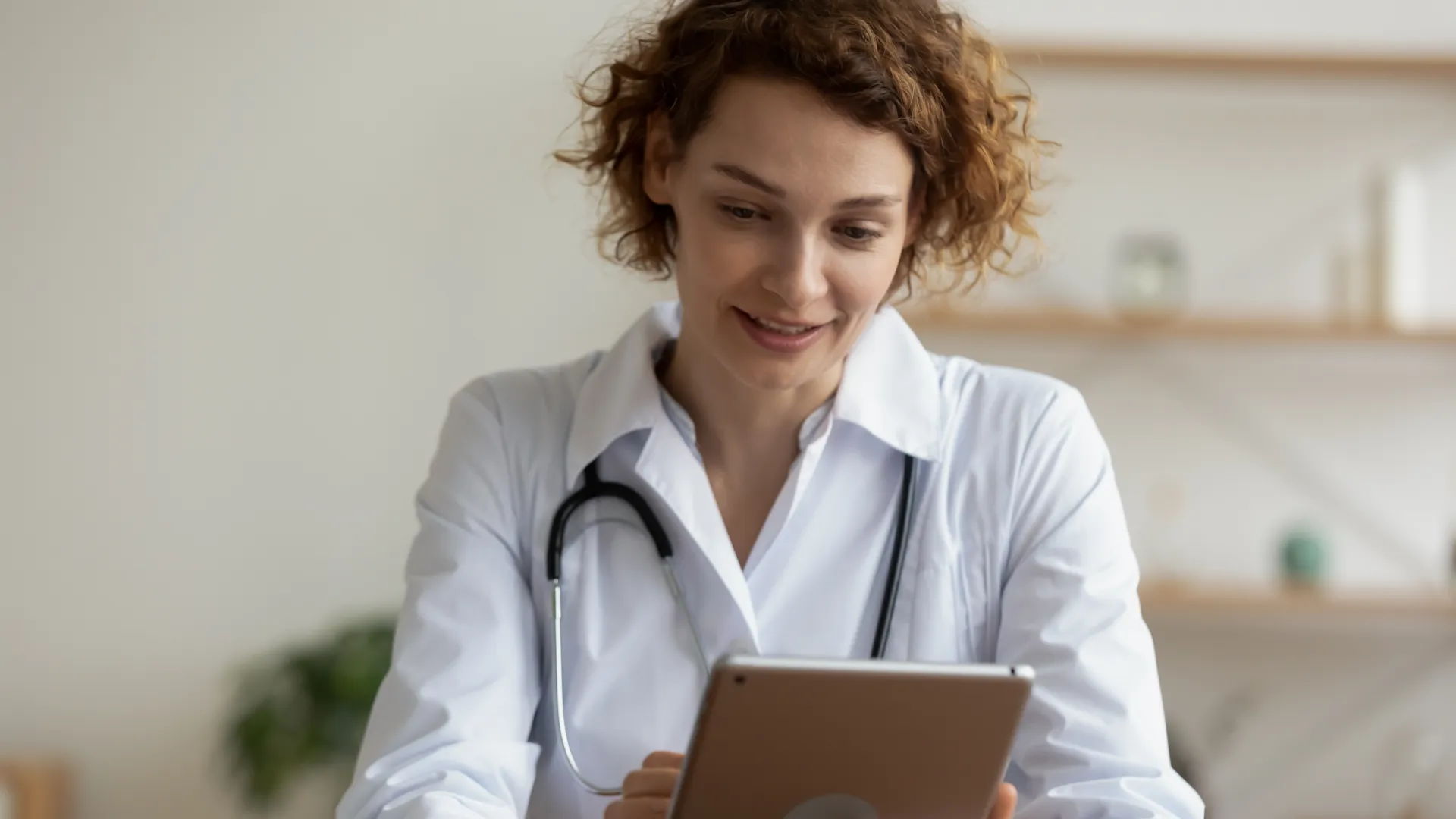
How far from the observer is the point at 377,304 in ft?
11.6

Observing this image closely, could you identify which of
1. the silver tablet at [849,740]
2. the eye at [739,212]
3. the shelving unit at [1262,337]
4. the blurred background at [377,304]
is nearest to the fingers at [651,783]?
the silver tablet at [849,740]

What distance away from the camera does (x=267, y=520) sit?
11.6ft

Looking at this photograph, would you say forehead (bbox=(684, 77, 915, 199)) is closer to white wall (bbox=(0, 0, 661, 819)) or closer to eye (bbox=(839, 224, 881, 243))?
eye (bbox=(839, 224, 881, 243))

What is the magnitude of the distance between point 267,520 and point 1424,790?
8.33ft

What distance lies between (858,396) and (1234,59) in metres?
2.09

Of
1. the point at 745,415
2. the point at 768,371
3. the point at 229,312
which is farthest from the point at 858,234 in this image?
the point at 229,312

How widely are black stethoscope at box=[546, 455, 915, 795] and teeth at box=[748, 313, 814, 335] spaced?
19cm

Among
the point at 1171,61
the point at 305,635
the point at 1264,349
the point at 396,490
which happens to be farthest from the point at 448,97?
the point at 1264,349

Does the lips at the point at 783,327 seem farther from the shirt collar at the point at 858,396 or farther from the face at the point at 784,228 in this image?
the shirt collar at the point at 858,396

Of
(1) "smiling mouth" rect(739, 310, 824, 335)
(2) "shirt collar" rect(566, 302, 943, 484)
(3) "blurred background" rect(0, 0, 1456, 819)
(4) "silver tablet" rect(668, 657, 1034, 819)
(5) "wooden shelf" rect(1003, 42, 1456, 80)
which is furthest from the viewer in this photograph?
(3) "blurred background" rect(0, 0, 1456, 819)

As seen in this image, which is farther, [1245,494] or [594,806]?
[1245,494]

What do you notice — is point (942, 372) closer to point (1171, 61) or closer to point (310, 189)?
point (1171, 61)

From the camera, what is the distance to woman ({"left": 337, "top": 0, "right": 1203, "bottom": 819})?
138 cm

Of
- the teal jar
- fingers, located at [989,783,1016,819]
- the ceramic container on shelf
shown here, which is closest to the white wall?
the ceramic container on shelf
